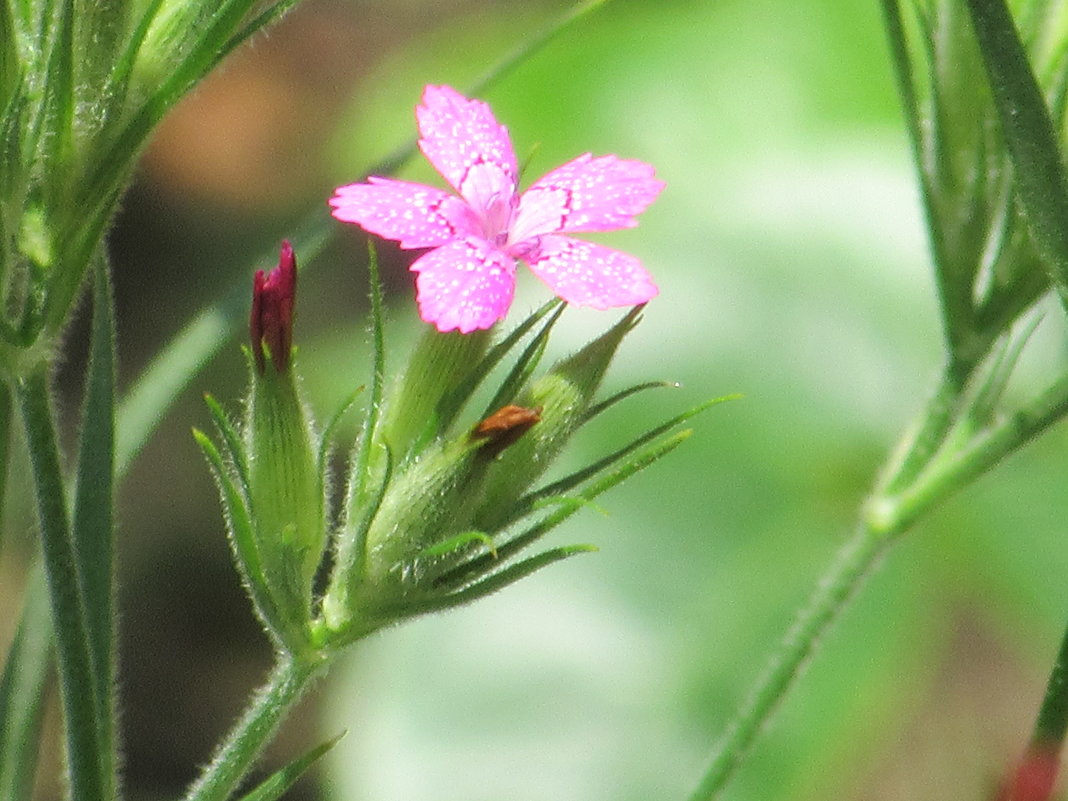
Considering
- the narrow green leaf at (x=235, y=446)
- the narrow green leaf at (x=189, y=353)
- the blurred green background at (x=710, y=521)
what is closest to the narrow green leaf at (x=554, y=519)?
the narrow green leaf at (x=235, y=446)

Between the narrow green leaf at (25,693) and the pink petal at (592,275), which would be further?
the narrow green leaf at (25,693)

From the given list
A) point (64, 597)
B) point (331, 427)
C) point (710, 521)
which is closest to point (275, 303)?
point (331, 427)

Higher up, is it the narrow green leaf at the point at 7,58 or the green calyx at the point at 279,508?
the narrow green leaf at the point at 7,58

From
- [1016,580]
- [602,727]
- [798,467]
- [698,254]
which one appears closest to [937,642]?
[1016,580]

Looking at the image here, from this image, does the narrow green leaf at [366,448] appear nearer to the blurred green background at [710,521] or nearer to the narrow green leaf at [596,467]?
the narrow green leaf at [596,467]

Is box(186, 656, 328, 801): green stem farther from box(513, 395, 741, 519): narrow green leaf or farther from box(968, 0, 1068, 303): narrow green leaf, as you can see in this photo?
box(968, 0, 1068, 303): narrow green leaf

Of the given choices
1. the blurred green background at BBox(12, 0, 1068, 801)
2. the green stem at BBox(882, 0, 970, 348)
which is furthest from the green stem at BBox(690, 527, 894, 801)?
the blurred green background at BBox(12, 0, 1068, 801)

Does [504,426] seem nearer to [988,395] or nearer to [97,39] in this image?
[97,39]
